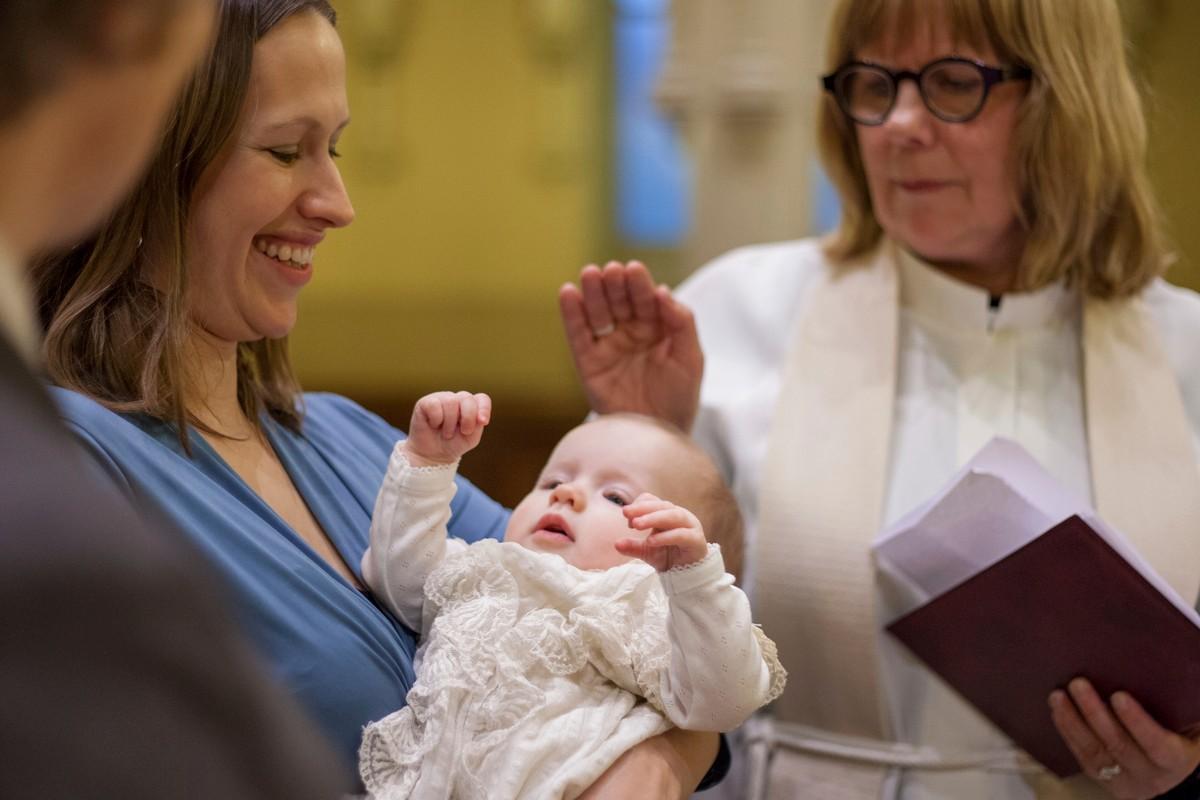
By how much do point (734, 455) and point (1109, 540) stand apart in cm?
88

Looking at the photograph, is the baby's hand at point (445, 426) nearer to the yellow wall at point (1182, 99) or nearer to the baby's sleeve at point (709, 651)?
the baby's sleeve at point (709, 651)

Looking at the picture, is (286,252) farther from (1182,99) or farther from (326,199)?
(1182,99)

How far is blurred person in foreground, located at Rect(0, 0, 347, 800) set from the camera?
0.95 metres

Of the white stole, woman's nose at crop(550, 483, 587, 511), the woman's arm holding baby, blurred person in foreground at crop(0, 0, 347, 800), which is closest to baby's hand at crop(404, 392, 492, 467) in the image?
the woman's arm holding baby

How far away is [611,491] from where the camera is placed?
7.02 feet

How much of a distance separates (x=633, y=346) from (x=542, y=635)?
926mm

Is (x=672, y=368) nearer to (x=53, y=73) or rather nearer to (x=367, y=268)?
(x=53, y=73)

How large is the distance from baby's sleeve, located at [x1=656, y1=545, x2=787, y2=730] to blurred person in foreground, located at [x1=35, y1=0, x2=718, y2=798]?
0.42 feet

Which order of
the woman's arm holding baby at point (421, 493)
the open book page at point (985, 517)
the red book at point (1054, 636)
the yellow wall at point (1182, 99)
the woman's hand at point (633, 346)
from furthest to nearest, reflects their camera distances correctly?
the yellow wall at point (1182, 99) < the woman's hand at point (633, 346) < the open book page at point (985, 517) < the red book at point (1054, 636) < the woman's arm holding baby at point (421, 493)

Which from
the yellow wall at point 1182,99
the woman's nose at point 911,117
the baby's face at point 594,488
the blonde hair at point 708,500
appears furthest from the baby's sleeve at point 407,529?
the yellow wall at point 1182,99

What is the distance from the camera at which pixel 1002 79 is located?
2707mm

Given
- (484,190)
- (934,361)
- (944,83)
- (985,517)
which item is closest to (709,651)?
(985,517)

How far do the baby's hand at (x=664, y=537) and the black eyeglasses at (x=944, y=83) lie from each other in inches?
51.8

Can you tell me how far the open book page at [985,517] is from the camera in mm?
2320
